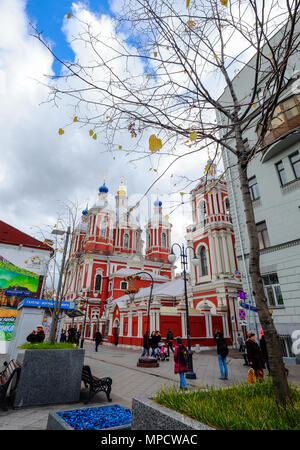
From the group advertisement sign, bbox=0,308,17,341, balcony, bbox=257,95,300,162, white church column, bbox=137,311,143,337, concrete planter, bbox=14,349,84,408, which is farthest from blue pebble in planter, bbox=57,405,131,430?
white church column, bbox=137,311,143,337

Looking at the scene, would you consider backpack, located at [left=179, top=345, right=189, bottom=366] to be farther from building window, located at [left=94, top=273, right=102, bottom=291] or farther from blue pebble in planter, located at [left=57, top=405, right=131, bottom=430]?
building window, located at [left=94, top=273, right=102, bottom=291]

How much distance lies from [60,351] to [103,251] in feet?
129

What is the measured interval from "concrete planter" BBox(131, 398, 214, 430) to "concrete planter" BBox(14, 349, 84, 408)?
3819 mm

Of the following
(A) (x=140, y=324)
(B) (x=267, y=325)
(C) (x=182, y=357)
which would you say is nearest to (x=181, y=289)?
(A) (x=140, y=324)

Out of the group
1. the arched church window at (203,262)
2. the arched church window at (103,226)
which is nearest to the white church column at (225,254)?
the arched church window at (203,262)

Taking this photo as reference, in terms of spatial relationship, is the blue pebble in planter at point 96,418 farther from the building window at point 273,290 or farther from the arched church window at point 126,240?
the arched church window at point 126,240

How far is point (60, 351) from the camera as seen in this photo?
6152 mm

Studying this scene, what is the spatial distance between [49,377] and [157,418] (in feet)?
14.7

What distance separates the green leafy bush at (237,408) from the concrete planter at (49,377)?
3.95 metres

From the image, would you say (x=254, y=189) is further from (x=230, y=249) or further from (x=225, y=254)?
(x=230, y=249)

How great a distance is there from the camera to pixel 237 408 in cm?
263
